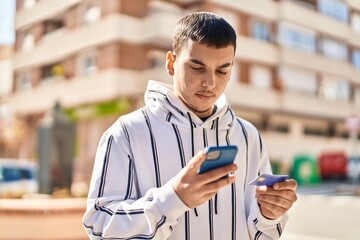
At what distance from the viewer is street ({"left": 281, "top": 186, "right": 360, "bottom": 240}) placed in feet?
18.5

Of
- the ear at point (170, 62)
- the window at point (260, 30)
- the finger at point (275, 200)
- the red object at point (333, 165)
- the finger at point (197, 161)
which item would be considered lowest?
the red object at point (333, 165)

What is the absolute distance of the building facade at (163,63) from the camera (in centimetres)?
1313

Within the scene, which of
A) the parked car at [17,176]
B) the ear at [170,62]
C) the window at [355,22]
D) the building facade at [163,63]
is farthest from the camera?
the window at [355,22]

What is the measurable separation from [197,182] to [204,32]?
384 millimetres

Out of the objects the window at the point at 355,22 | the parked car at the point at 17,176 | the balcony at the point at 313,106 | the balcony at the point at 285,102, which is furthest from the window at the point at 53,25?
the window at the point at 355,22

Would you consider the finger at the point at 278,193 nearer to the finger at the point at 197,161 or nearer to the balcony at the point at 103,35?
the finger at the point at 197,161

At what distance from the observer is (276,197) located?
1.17 metres

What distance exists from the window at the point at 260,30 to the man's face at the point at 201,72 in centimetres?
1628

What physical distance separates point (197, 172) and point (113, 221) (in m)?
0.24

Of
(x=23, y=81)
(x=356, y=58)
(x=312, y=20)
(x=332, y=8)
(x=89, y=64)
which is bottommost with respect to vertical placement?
(x=23, y=81)

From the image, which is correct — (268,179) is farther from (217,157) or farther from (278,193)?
(217,157)

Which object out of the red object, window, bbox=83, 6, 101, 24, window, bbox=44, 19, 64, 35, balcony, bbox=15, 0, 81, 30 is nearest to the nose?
balcony, bbox=15, 0, 81, 30

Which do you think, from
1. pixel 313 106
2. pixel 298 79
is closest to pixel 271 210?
pixel 298 79

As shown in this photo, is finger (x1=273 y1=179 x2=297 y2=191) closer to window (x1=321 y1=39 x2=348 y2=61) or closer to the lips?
the lips
